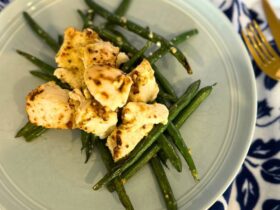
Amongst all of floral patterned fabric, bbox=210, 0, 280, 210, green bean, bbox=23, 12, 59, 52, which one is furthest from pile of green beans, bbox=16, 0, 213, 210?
floral patterned fabric, bbox=210, 0, 280, 210

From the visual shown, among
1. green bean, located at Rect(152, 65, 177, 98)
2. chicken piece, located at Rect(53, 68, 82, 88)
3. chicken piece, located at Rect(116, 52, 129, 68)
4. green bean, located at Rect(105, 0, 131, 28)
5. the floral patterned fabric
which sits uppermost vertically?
green bean, located at Rect(105, 0, 131, 28)

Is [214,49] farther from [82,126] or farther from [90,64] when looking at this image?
[82,126]

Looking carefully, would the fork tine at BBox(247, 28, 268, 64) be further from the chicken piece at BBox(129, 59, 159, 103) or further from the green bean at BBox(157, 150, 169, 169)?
the green bean at BBox(157, 150, 169, 169)

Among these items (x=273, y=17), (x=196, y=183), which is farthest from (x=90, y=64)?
(x=273, y=17)

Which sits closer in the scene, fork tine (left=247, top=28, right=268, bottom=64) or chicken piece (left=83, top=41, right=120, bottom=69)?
chicken piece (left=83, top=41, right=120, bottom=69)

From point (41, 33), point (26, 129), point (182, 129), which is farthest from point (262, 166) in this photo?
point (41, 33)

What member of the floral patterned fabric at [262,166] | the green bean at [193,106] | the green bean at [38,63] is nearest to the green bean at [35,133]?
the green bean at [38,63]

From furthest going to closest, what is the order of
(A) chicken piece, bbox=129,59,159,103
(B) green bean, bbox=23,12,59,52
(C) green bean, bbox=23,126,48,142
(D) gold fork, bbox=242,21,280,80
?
(D) gold fork, bbox=242,21,280,80 < (B) green bean, bbox=23,12,59,52 < (C) green bean, bbox=23,126,48,142 < (A) chicken piece, bbox=129,59,159,103

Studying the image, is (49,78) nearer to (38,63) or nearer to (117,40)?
(38,63)
